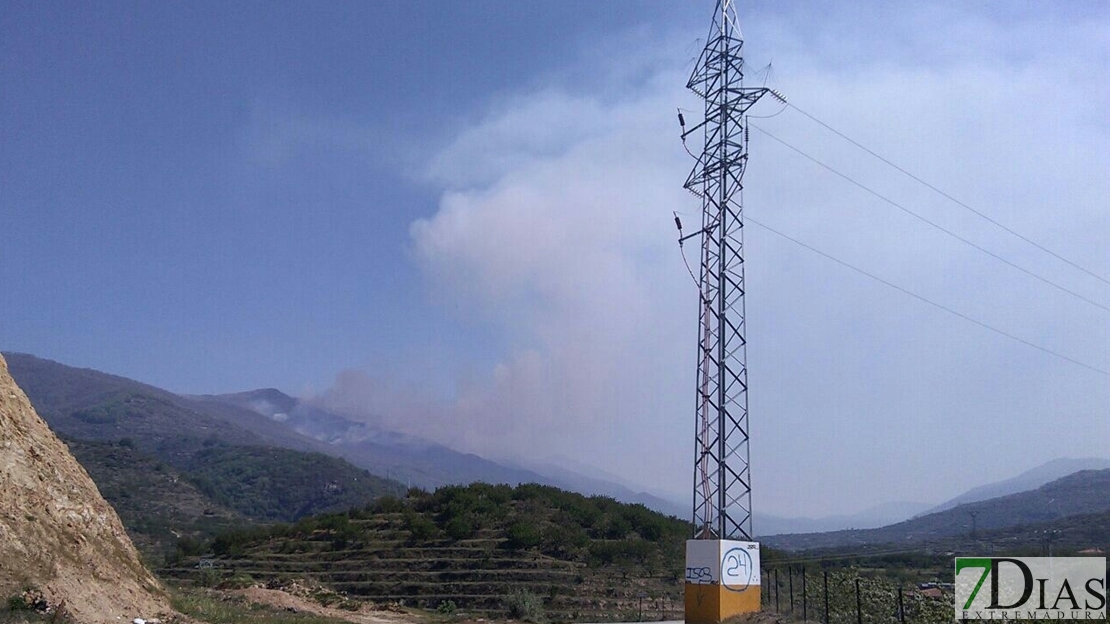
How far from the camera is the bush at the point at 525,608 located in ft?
119

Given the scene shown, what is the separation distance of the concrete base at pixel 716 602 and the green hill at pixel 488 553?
11647 mm

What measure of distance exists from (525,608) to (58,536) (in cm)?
2086

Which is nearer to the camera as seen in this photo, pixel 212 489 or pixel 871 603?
pixel 871 603

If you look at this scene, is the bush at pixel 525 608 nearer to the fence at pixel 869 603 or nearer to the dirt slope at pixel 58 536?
the fence at pixel 869 603

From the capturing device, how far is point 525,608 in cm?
3697

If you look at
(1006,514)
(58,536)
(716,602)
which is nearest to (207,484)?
(1006,514)

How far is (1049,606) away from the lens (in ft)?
59.2

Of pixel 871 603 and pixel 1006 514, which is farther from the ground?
pixel 1006 514

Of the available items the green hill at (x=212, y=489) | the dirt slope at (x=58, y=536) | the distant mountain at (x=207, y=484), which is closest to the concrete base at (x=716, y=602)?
the dirt slope at (x=58, y=536)

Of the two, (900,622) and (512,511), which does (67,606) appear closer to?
(900,622)

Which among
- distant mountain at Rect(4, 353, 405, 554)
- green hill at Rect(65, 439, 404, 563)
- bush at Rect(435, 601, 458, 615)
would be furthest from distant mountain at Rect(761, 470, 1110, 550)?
green hill at Rect(65, 439, 404, 563)

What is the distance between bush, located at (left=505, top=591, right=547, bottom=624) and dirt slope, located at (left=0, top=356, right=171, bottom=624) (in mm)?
16891

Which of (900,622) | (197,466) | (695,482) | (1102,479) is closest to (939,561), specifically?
(695,482)

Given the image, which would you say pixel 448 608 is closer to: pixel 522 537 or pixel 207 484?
pixel 522 537
